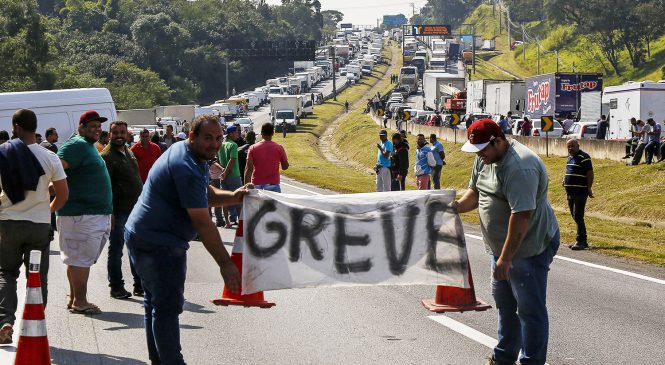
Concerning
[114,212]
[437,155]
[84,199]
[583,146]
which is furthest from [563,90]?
[84,199]

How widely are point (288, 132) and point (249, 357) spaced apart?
80.0 m

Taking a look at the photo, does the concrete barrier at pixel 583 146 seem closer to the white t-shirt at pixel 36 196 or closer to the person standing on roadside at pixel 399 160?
the person standing on roadside at pixel 399 160

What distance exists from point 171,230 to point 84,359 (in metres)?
2.25

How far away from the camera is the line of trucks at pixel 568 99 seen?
4528 cm

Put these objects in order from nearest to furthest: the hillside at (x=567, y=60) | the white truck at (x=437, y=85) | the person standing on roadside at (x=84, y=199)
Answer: the person standing on roadside at (x=84, y=199), the white truck at (x=437, y=85), the hillside at (x=567, y=60)

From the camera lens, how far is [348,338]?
1033cm

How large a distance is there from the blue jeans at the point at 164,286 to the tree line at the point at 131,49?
250 feet

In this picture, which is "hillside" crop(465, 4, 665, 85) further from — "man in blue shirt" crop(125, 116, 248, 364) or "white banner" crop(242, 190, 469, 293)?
"man in blue shirt" crop(125, 116, 248, 364)

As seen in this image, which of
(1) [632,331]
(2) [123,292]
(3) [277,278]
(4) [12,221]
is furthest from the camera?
(2) [123,292]

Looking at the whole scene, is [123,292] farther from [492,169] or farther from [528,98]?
[528,98]

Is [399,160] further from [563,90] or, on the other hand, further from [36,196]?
[563,90]

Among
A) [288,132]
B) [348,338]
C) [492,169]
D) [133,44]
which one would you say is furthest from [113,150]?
[133,44]

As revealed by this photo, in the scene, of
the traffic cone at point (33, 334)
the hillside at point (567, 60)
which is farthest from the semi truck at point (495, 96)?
the traffic cone at point (33, 334)

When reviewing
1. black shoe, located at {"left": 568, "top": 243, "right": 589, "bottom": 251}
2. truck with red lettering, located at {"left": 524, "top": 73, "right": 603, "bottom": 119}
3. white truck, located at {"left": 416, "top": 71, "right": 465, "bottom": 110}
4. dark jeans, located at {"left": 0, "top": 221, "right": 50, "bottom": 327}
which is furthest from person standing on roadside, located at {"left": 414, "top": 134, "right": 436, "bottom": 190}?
white truck, located at {"left": 416, "top": 71, "right": 465, "bottom": 110}
